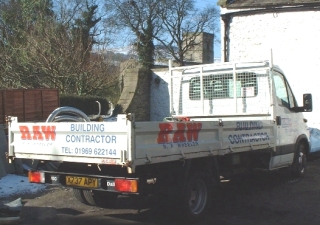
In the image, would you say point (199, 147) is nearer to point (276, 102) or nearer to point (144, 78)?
point (276, 102)

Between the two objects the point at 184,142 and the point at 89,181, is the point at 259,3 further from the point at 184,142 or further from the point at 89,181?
the point at 89,181

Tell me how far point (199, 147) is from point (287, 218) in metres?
1.79

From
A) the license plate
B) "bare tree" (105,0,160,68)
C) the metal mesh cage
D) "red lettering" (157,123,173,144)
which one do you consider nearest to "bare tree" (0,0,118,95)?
the metal mesh cage

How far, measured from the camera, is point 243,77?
9891 mm

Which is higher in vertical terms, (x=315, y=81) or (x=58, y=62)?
(x=58, y=62)

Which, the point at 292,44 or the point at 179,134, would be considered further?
the point at 292,44

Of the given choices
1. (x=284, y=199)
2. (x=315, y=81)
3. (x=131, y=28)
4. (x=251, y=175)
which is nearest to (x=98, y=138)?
(x=284, y=199)

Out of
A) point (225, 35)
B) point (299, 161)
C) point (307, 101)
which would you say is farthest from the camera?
point (225, 35)

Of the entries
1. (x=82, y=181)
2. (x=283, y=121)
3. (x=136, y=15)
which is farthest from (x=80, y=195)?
(x=136, y=15)

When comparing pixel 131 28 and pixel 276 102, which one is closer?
pixel 276 102

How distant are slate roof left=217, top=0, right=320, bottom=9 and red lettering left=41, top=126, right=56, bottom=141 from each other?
38.8 ft

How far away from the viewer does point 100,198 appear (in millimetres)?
8234

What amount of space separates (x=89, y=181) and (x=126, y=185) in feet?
2.19

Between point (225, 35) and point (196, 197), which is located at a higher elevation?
point (225, 35)
